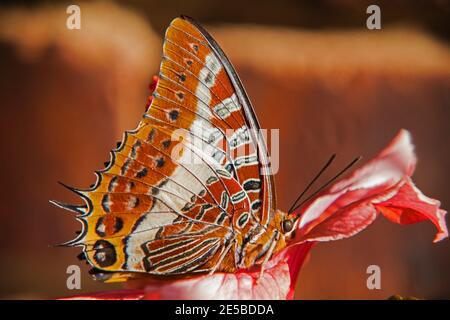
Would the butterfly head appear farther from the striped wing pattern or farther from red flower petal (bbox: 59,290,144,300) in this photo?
red flower petal (bbox: 59,290,144,300)

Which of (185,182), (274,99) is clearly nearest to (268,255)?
(185,182)

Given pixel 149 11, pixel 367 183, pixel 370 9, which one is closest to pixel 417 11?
pixel 370 9

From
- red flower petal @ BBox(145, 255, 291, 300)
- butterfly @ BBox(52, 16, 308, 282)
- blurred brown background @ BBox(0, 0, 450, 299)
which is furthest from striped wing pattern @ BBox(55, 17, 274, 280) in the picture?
blurred brown background @ BBox(0, 0, 450, 299)

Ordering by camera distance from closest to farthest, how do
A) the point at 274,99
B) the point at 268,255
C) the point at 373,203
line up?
the point at 373,203 < the point at 268,255 < the point at 274,99

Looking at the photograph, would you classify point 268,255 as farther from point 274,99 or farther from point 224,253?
point 274,99

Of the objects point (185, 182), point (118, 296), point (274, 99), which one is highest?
point (274, 99)
